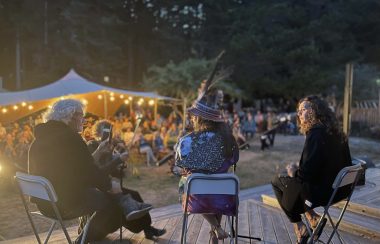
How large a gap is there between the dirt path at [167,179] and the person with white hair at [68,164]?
6.85 feet

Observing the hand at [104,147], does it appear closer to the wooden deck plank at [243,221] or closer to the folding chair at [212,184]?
the folding chair at [212,184]

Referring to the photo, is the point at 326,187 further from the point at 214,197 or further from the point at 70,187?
the point at 70,187

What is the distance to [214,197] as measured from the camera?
8.34 ft

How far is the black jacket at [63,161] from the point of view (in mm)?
2408

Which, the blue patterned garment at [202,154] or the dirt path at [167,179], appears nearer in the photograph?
the blue patterned garment at [202,154]

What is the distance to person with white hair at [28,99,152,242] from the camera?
2.41 metres

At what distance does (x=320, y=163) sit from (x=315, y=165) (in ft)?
0.12

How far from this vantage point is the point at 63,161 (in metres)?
2.41

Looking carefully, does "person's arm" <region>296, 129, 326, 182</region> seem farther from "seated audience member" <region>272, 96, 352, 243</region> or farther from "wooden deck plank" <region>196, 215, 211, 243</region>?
"wooden deck plank" <region>196, 215, 211, 243</region>

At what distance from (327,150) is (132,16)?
2369 cm

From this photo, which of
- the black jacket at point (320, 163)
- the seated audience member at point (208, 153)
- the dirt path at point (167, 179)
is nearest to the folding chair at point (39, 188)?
the seated audience member at point (208, 153)

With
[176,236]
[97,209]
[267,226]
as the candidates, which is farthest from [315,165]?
[97,209]

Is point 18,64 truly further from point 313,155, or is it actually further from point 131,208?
point 313,155

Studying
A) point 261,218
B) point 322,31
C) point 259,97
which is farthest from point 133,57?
point 261,218
